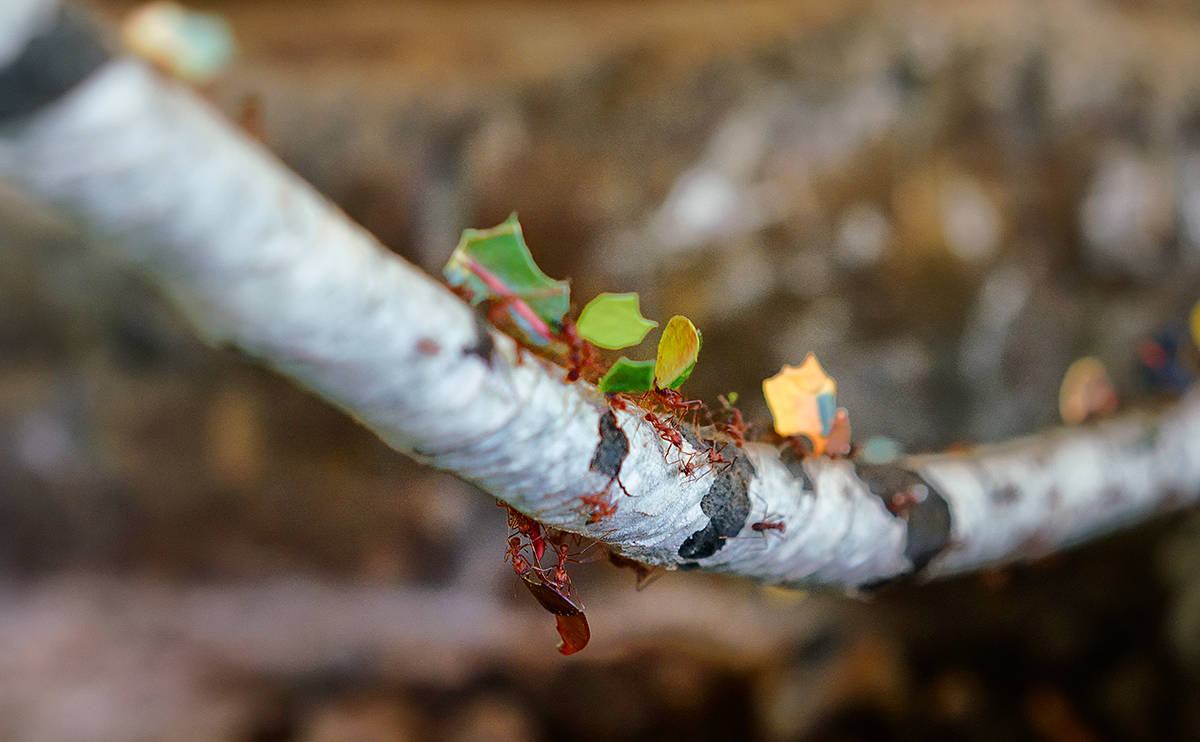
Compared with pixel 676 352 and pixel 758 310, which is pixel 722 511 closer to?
pixel 676 352

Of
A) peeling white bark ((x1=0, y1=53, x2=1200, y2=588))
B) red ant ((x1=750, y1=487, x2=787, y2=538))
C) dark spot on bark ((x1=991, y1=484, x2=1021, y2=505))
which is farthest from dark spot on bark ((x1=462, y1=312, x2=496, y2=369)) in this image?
dark spot on bark ((x1=991, y1=484, x2=1021, y2=505))

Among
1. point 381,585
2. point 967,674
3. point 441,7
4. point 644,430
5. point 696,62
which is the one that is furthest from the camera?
point 441,7

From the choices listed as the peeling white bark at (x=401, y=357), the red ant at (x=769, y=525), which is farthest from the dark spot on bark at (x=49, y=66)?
the red ant at (x=769, y=525)

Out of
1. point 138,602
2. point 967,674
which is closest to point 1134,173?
point 967,674

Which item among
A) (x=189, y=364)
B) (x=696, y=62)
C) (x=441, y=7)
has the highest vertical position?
(x=441, y=7)

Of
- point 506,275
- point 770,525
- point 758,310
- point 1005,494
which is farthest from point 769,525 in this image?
point 758,310

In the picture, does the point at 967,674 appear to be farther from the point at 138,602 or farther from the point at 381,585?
the point at 138,602
